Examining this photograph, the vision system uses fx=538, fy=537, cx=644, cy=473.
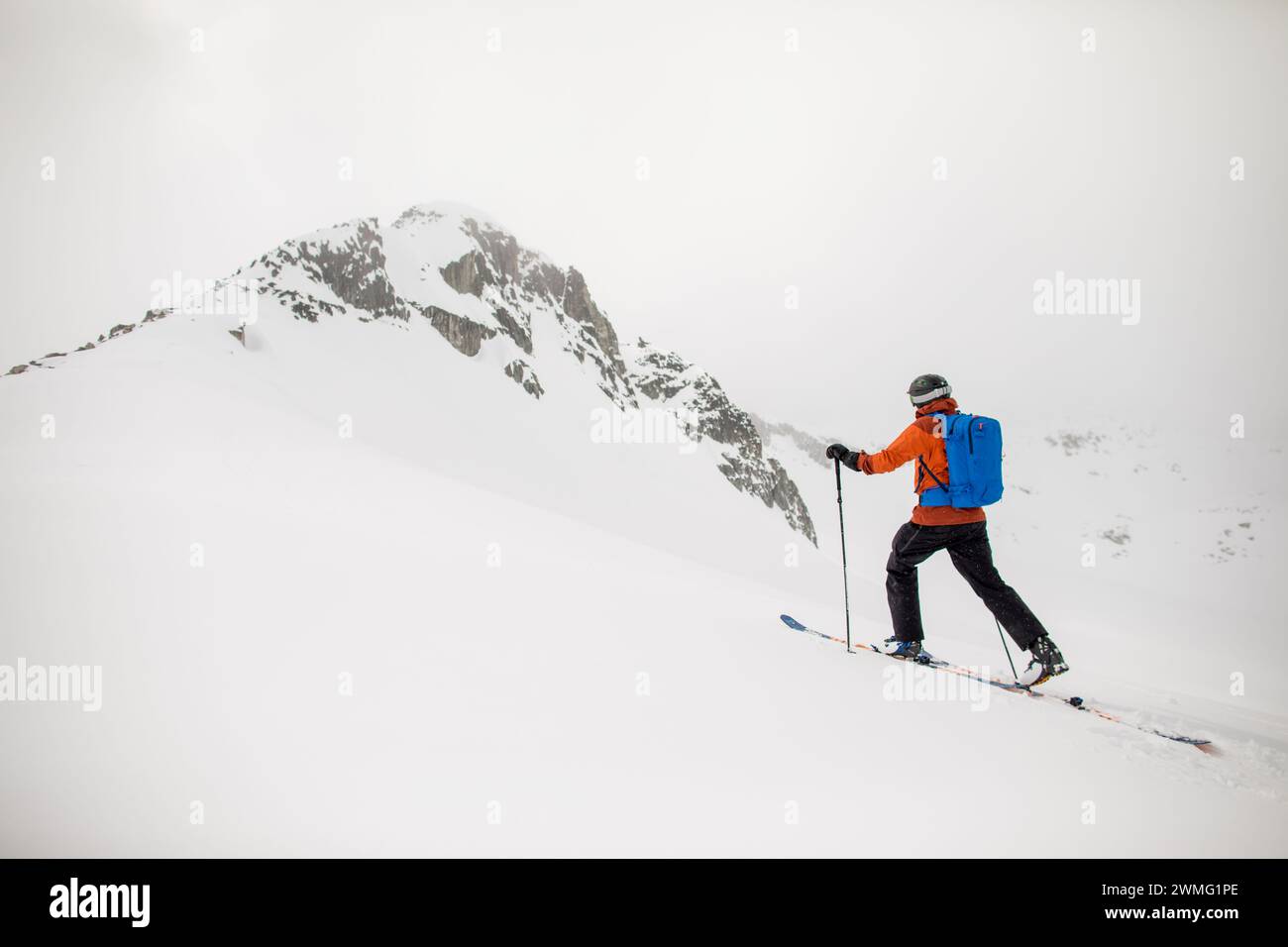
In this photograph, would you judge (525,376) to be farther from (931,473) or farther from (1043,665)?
(1043,665)

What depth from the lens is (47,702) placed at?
7.09 ft

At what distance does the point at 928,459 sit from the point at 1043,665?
1.79m

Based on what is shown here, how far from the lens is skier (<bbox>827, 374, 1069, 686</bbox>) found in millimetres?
4203

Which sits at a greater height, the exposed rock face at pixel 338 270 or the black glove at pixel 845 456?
the exposed rock face at pixel 338 270

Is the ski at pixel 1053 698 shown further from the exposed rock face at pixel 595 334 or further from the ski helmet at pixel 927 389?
the exposed rock face at pixel 595 334

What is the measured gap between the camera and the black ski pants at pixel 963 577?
4223mm

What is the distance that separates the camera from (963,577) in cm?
413

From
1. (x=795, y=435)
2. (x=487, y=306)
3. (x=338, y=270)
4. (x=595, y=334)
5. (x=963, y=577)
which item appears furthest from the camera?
(x=795, y=435)

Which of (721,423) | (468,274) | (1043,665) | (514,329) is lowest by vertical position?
(1043,665)

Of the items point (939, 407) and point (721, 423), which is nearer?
point (939, 407)

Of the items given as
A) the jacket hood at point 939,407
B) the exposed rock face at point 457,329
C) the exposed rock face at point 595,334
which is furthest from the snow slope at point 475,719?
the exposed rock face at point 595,334

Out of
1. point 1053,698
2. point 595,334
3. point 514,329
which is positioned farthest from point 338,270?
point 1053,698
